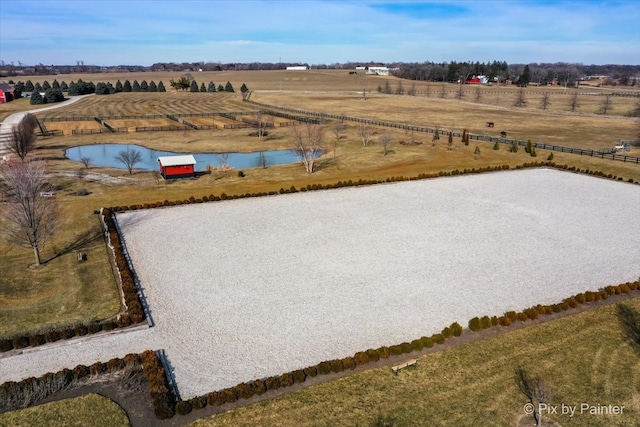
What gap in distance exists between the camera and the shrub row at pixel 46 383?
15.6m

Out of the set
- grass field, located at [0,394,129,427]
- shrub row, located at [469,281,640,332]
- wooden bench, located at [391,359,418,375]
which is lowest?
grass field, located at [0,394,129,427]

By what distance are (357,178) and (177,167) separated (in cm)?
1753

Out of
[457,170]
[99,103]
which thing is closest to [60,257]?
[457,170]

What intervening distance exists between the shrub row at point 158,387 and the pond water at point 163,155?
→ 118ft

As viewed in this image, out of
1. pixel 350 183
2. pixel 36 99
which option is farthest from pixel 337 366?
pixel 36 99

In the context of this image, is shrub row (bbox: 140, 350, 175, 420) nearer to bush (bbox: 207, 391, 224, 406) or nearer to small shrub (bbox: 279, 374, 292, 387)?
bush (bbox: 207, 391, 224, 406)

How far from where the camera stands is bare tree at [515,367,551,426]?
14.8 m

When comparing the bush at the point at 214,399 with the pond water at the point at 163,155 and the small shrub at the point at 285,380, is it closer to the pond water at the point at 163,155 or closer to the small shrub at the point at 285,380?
the small shrub at the point at 285,380

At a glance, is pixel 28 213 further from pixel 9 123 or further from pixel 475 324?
pixel 9 123

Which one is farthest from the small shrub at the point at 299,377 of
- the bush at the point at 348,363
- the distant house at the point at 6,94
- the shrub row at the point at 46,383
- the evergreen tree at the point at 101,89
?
the evergreen tree at the point at 101,89

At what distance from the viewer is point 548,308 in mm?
20766

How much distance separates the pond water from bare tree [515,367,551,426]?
38998 millimetres

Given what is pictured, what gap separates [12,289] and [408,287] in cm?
2009

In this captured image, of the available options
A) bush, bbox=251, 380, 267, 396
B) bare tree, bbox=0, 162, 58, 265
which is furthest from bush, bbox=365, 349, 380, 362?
bare tree, bbox=0, 162, 58, 265
